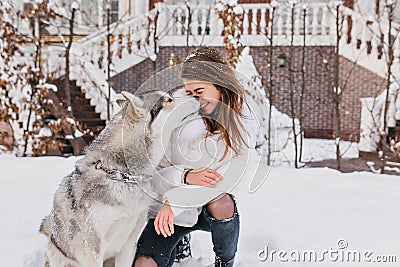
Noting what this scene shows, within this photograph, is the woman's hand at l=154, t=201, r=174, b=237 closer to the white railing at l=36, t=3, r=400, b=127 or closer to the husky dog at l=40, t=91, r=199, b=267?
the husky dog at l=40, t=91, r=199, b=267

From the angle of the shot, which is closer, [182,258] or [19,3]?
[182,258]

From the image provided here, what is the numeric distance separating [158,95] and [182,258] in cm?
117

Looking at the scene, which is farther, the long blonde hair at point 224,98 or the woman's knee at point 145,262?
the woman's knee at point 145,262

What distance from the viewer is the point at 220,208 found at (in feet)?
7.01

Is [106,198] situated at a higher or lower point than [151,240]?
higher

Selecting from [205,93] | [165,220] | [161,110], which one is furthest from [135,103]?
[165,220]

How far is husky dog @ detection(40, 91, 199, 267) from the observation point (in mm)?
1960

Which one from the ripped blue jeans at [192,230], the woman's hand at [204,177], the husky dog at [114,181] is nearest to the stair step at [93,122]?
the ripped blue jeans at [192,230]

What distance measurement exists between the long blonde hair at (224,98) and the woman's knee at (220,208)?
0.25 metres

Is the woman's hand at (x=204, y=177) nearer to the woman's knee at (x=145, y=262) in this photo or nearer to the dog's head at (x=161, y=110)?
the dog's head at (x=161, y=110)

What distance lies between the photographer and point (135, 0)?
11422 millimetres

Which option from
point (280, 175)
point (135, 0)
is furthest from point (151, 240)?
point (135, 0)

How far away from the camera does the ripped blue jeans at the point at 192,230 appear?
2.18m

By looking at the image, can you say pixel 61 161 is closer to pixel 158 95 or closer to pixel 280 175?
pixel 280 175
